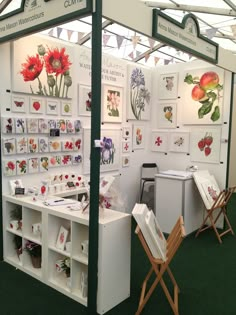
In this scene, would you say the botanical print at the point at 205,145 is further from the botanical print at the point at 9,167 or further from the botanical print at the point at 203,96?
the botanical print at the point at 9,167

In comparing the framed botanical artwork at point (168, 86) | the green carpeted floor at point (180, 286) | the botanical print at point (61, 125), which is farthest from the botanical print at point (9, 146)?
the framed botanical artwork at point (168, 86)

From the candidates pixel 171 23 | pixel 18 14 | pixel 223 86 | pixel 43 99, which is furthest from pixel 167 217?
pixel 18 14

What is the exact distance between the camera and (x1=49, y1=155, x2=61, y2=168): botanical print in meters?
3.58

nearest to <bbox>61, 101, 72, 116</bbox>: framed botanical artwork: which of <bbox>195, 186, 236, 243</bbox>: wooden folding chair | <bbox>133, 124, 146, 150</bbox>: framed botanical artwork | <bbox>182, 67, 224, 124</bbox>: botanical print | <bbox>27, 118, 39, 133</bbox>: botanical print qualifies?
<bbox>27, 118, 39, 133</bbox>: botanical print

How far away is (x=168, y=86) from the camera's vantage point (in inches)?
195

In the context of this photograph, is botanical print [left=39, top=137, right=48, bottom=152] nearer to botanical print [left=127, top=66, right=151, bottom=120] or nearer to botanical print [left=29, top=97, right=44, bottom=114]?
botanical print [left=29, top=97, right=44, bottom=114]

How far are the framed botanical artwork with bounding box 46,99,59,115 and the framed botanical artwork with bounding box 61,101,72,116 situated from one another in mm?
86

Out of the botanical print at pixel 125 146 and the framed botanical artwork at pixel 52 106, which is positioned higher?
the framed botanical artwork at pixel 52 106

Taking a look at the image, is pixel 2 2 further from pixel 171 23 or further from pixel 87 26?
pixel 171 23

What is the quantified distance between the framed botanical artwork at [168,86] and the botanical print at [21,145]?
263 cm

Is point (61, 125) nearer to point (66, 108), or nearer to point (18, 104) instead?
point (66, 108)

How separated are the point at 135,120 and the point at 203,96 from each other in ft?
3.71

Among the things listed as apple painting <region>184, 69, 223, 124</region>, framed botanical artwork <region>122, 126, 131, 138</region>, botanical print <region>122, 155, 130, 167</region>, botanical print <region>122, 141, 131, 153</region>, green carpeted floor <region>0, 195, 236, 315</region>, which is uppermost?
apple painting <region>184, 69, 223, 124</region>

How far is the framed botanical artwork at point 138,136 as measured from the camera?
497 centimetres
